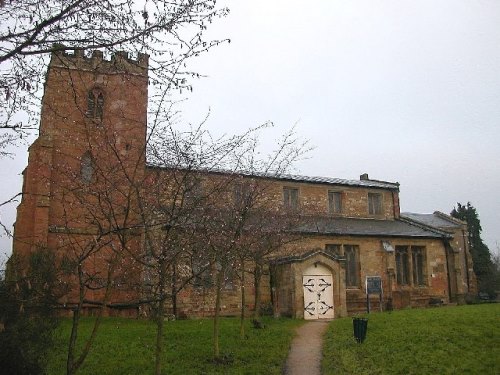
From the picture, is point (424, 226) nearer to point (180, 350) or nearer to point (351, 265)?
point (351, 265)

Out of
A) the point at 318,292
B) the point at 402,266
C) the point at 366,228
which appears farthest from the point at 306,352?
the point at 402,266

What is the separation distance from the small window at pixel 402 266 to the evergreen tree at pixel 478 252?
14298 mm

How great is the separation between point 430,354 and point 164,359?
315 inches

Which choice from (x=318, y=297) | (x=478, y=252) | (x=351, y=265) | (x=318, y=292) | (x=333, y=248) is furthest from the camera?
(x=478, y=252)

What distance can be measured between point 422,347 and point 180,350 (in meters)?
7.78

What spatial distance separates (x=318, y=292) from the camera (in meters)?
28.0

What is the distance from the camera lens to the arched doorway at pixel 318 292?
2756cm

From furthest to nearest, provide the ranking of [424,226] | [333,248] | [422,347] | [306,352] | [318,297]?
[424,226] → [333,248] → [318,297] → [306,352] → [422,347]

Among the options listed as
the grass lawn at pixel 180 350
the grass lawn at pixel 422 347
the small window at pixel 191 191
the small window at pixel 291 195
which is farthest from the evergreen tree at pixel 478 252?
the small window at pixel 191 191

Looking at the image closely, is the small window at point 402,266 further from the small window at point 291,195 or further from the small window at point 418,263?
the small window at point 291,195

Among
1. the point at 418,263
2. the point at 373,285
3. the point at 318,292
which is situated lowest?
the point at 318,292

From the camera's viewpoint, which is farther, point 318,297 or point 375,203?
point 375,203

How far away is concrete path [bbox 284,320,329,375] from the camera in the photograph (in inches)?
581

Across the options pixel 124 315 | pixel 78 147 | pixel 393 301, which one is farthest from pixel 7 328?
pixel 393 301
